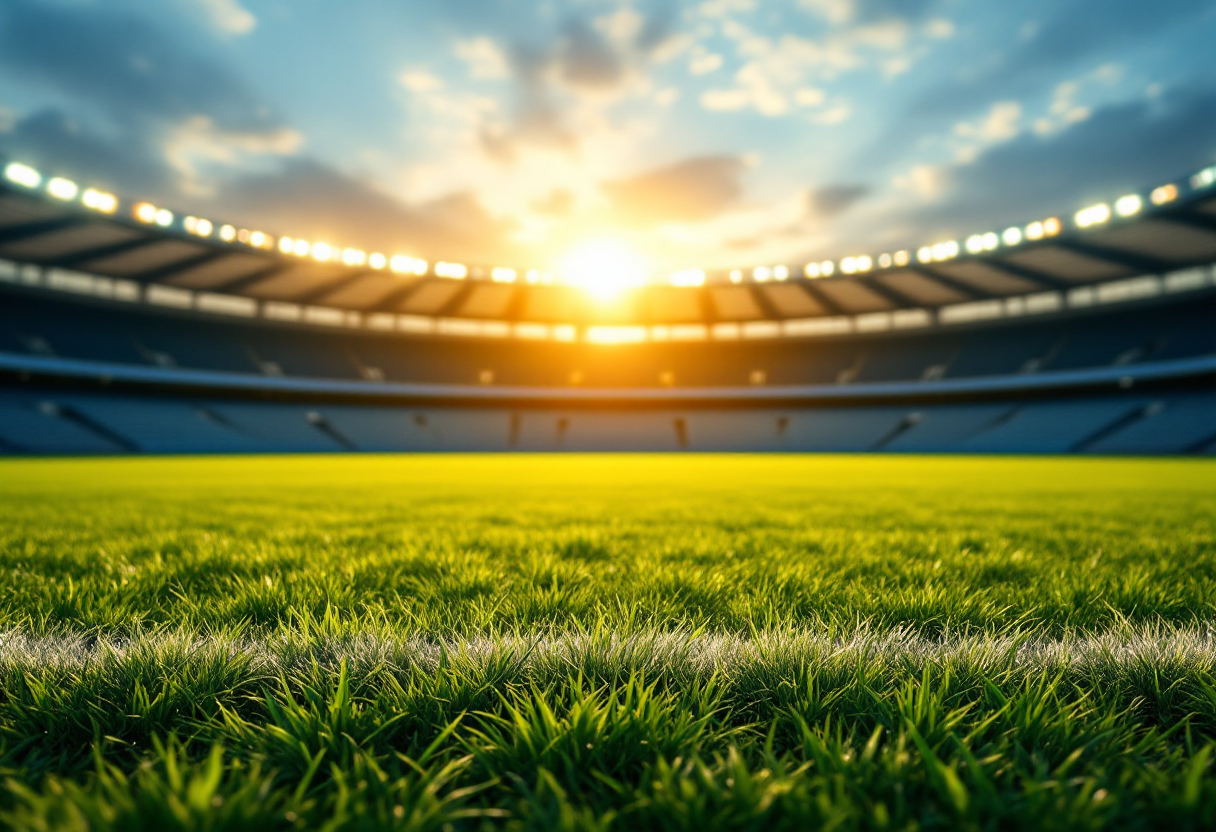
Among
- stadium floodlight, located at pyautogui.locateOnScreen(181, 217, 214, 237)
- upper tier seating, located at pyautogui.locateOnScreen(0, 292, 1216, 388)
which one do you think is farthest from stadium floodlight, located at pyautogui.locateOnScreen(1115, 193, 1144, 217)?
stadium floodlight, located at pyautogui.locateOnScreen(181, 217, 214, 237)

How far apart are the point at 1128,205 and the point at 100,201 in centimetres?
4474

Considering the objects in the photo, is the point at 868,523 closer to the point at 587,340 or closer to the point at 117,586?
the point at 117,586

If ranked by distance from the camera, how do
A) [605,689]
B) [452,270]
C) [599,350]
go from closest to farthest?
[605,689] < [452,270] < [599,350]

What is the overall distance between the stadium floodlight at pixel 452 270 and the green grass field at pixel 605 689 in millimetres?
35363

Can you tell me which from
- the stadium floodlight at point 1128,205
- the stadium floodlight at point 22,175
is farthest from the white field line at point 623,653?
the stadium floodlight at point 1128,205

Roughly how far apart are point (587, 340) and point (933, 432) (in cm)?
2737

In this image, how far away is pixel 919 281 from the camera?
1414 inches

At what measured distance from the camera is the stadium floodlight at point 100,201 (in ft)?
79.5

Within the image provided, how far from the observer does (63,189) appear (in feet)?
77.8

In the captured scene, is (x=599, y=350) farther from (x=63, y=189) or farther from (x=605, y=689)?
(x=605, y=689)

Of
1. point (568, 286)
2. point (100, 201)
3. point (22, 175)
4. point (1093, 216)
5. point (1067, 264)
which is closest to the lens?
point (22, 175)

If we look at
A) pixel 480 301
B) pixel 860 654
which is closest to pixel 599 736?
pixel 860 654

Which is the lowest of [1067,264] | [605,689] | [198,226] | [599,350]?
[605,689]

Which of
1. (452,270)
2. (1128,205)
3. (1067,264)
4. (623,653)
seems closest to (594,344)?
(452,270)
